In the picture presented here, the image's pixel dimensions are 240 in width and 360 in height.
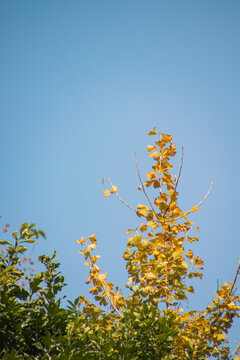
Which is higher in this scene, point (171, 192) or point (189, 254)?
point (171, 192)

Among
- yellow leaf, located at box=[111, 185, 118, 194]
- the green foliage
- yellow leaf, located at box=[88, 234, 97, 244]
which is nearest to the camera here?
the green foliage

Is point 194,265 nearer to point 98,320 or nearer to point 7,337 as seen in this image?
point 98,320

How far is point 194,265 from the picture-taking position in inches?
145

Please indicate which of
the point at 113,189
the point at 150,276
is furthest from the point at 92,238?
the point at 150,276

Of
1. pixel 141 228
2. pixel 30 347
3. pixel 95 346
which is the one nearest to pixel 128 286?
pixel 141 228

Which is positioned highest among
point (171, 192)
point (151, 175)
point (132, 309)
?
point (151, 175)

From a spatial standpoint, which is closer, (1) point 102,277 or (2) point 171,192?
(1) point 102,277

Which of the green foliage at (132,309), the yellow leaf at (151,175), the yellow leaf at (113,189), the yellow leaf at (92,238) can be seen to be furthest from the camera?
the yellow leaf at (113,189)

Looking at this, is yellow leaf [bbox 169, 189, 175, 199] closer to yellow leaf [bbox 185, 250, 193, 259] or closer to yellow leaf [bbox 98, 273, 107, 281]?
yellow leaf [bbox 185, 250, 193, 259]

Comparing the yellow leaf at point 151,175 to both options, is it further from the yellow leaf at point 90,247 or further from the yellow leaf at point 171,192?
the yellow leaf at point 90,247

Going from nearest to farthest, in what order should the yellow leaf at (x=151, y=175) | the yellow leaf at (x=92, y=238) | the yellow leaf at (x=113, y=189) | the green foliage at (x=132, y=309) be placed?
the green foliage at (x=132, y=309) → the yellow leaf at (x=92, y=238) → the yellow leaf at (x=151, y=175) → the yellow leaf at (x=113, y=189)

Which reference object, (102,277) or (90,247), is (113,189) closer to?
(90,247)

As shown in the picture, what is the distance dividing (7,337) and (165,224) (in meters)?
1.97

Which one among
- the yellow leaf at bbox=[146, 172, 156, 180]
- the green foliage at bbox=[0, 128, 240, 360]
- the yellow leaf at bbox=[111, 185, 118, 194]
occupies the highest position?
the yellow leaf at bbox=[146, 172, 156, 180]
